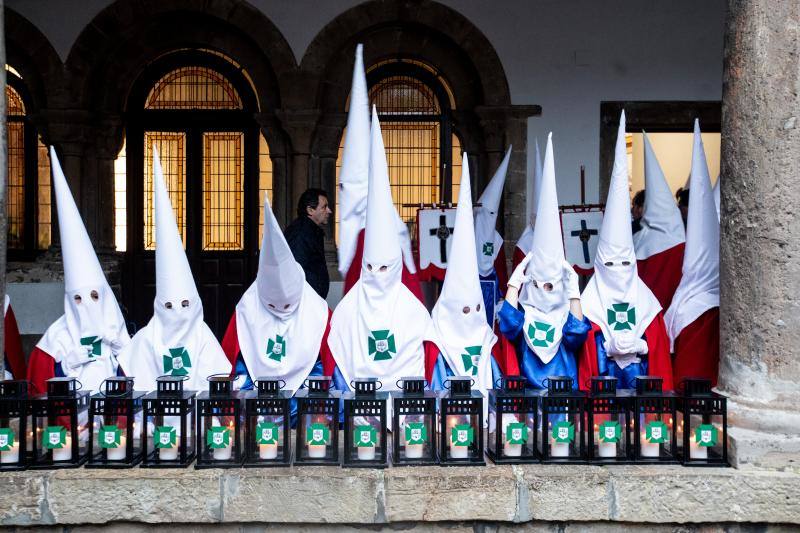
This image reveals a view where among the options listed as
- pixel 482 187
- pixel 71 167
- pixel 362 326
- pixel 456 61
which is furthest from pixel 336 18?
pixel 362 326

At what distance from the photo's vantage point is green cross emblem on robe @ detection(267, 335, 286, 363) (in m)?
4.86

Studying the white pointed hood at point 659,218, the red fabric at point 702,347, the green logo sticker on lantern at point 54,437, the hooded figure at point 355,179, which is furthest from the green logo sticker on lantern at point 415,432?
the white pointed hood at point 659,218

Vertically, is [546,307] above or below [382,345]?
above

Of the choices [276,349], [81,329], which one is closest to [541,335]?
[276,349]

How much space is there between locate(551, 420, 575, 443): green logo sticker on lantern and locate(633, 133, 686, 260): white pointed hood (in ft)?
7.61

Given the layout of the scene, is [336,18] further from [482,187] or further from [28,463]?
[28,463]

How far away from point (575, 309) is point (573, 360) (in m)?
0.30

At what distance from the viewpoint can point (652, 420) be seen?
13.0 ft

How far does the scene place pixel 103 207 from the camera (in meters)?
8.38

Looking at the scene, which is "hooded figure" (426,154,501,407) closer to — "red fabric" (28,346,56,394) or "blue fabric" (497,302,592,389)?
"blue fabric" (497,302,592,389)

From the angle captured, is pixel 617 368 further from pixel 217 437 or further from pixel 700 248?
pixel 217 437

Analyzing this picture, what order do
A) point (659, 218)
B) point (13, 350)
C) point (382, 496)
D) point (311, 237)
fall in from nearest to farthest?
point (382, 496) < point (13, 350) < point (311, 237) < point (659, 218)

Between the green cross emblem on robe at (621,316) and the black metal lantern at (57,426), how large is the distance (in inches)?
111

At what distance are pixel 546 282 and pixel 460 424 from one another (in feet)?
3.65
